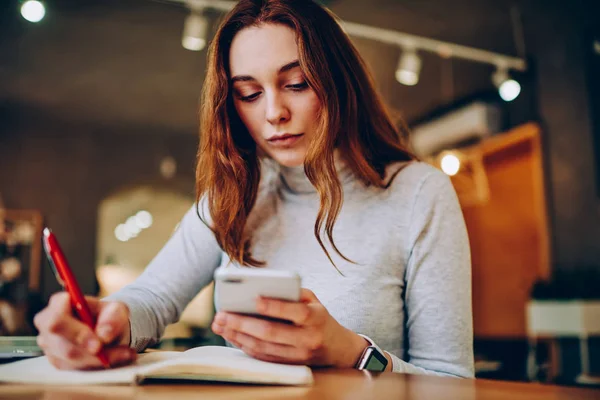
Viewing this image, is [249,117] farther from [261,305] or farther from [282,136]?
[261,305]

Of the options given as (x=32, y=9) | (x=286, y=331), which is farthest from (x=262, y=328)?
(x=32, y=9)

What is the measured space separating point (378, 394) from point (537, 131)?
4387mm

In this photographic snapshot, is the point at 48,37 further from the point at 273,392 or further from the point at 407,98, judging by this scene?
the point at 273,392

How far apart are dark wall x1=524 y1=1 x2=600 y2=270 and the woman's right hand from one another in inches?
148

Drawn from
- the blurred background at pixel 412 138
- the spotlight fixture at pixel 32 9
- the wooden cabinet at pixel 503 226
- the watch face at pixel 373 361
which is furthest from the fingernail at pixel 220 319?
the wooden cabinet at pixel 503 226

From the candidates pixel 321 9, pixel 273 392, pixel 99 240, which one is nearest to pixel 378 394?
pixel 273 392

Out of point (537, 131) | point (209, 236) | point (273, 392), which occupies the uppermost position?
point (537, 131)

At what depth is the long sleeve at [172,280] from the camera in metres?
0.96

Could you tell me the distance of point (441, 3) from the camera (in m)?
4.08

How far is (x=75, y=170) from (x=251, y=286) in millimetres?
6965

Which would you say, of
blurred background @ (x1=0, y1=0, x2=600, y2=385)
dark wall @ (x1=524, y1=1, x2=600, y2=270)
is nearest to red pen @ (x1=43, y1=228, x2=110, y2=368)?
blurred background @ (x1=0, y1=0, x2=600, y2=385)

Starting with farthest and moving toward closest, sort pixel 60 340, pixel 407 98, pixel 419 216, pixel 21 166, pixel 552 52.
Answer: pixel 21 166
pixel 407 98
pixel 552 52
pixel 419 216
pixel 60 340

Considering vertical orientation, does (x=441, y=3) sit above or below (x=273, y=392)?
above

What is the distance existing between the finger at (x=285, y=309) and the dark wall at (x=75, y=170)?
20.3 ft
